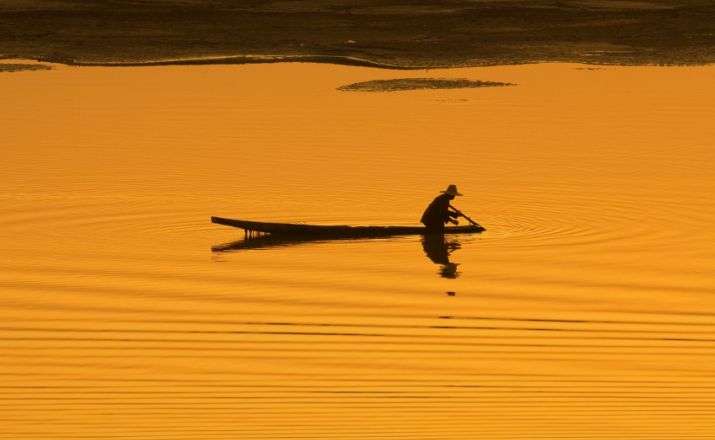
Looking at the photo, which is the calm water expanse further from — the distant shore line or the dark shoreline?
the dark shoreline

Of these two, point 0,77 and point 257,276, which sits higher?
point 0,77

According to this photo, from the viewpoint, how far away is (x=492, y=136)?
28031 mm

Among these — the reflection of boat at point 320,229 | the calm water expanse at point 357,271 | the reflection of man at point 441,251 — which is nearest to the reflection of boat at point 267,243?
the reflection of boat at point 320,229

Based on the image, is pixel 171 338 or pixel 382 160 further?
pixel 382 160

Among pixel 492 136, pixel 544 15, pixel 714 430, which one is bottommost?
pixel 714 430

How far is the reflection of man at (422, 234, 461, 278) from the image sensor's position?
1734 centimetres

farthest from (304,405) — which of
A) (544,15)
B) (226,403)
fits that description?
(544,15)

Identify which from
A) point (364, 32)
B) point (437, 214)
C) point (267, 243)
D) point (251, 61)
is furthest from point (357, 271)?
point (364, 32)

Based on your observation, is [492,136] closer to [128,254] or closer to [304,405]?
[128,254]

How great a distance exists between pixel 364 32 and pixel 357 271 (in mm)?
24345

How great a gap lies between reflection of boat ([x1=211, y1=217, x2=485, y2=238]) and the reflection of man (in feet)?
0.71

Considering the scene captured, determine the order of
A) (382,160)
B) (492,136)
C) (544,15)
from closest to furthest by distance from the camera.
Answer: (382,160) < (492,136) < (544,15)

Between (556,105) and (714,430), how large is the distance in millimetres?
21910

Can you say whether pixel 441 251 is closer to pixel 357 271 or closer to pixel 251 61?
pixel 357 271
